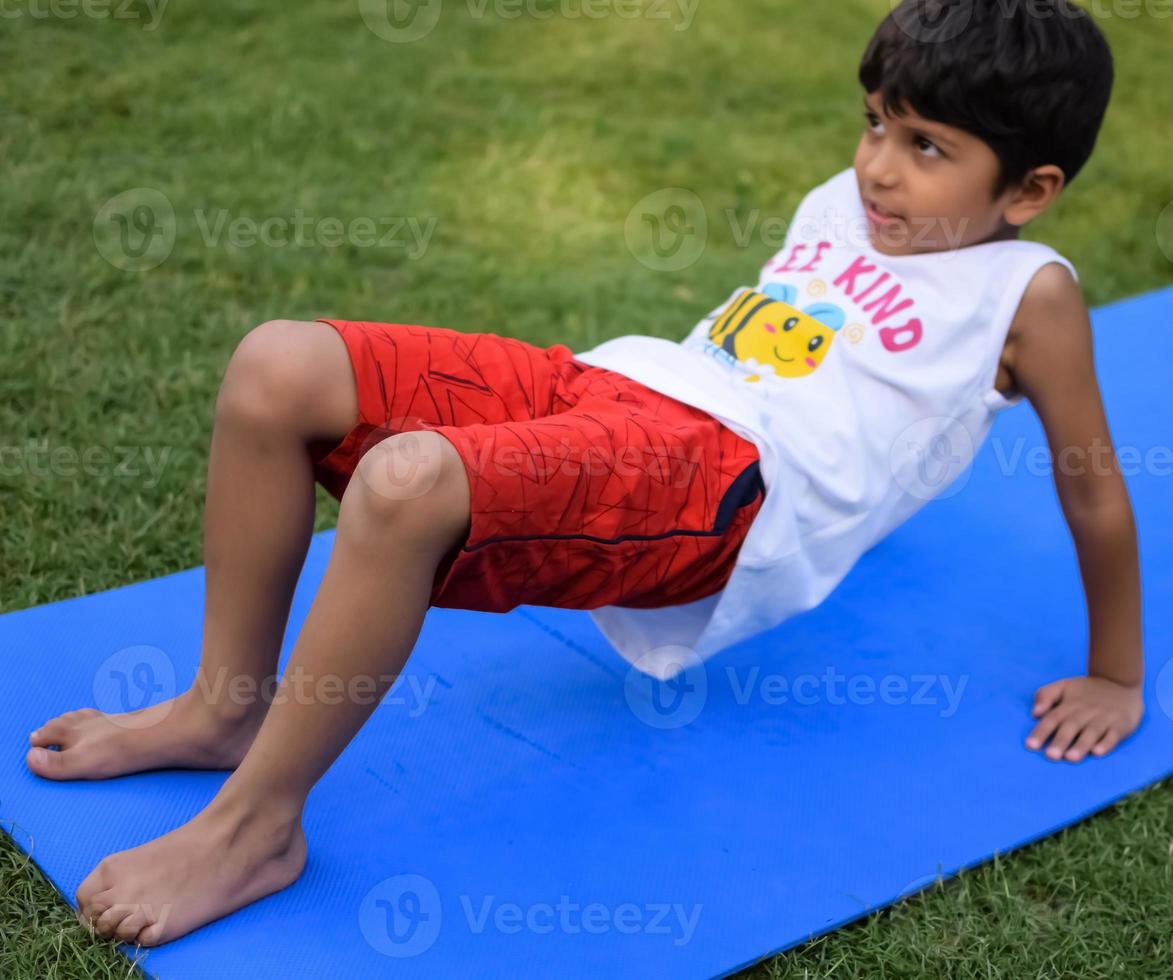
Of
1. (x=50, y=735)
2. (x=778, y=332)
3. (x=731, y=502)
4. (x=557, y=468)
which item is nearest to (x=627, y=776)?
(x=731, y=502)

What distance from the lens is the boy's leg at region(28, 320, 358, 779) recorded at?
63.6 inches

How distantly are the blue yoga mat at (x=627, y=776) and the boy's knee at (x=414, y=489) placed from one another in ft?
1.67

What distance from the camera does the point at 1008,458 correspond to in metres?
2.78

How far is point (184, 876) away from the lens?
1.51 m

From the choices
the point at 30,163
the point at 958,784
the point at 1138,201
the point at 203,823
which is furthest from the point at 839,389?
the point at 1138,201

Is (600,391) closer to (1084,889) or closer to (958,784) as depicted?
(958,784)

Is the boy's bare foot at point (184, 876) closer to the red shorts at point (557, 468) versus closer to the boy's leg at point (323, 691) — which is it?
the boy's leg at point (323, 691)

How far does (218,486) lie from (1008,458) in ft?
5.80

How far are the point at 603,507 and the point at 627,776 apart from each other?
509mm

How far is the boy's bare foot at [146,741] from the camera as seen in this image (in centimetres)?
172

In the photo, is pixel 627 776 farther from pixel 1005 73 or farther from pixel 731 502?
pixel 1005 73

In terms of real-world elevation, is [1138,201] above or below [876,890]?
above

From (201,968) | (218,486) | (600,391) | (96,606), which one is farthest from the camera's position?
(96,606)

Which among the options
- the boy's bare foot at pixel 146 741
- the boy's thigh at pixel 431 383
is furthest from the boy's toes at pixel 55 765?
the boy's thigh at pixel 431 383
